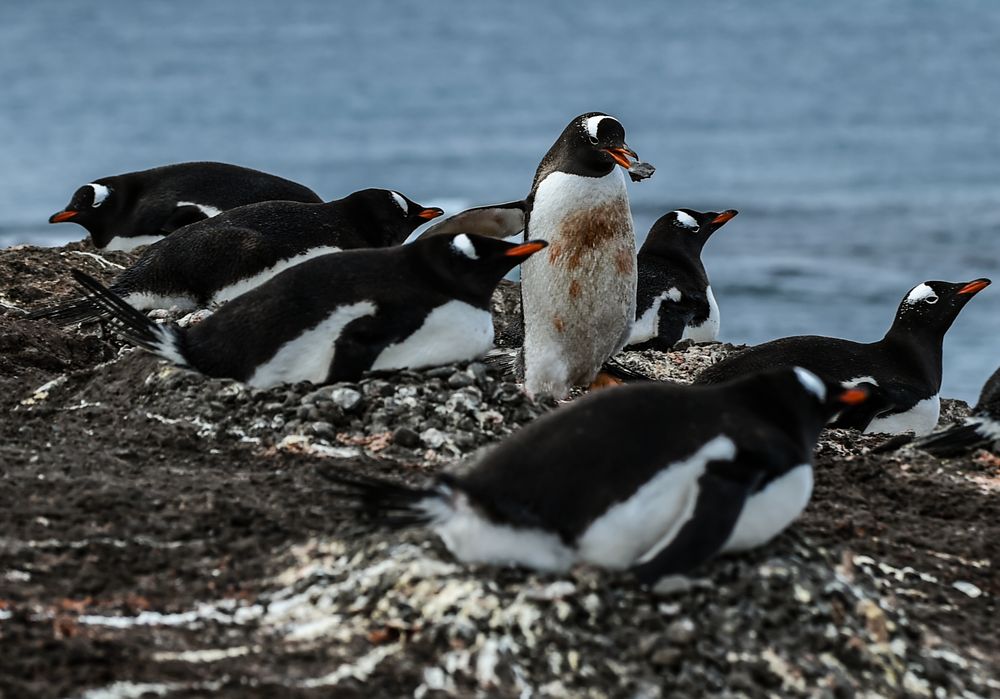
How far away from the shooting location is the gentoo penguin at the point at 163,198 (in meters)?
7.85

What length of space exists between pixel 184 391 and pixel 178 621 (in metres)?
1.61

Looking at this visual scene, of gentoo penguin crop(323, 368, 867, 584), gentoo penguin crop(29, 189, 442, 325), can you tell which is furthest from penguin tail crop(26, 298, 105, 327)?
gentoo penguin crop(323, 368, 867, 584)

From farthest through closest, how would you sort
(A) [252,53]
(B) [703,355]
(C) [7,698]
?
(A) [252,53] < (B) [703,355] < (C) [7,698]

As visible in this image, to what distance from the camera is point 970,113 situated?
32.9 metres

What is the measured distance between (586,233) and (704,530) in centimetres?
296

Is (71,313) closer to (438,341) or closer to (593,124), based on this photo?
(438,341)

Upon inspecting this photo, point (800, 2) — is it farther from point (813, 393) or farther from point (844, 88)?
point (813, 393)

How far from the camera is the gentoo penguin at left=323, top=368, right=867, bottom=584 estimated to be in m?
3.30

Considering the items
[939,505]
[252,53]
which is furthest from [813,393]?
[252,53]

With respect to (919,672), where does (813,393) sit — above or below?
above

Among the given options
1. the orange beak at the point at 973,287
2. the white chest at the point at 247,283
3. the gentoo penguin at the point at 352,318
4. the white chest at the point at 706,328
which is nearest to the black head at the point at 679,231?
the white chest at the point at 706,328

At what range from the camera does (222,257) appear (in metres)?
6.15

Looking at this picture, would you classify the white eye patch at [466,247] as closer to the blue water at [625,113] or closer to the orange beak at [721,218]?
the orange beak at [721,218]

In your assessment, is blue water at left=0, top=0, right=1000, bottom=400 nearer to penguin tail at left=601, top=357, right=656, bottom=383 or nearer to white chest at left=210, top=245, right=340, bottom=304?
penguin tail at left=601, top=357, right=656, bottom=383
